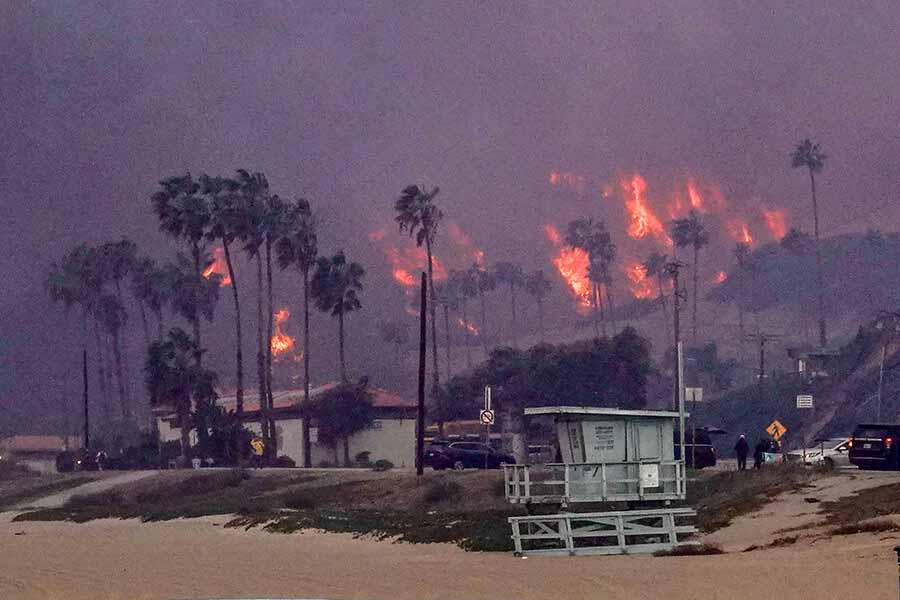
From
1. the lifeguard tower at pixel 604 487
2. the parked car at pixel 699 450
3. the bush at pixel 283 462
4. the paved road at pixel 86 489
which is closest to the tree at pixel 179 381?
the bush at pixel 283 462

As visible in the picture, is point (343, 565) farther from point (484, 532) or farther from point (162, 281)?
point (162, 281)

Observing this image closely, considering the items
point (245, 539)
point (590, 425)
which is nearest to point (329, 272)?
point (245, 539)

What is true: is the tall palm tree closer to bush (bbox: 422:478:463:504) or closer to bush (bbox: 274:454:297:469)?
bush (bbox: 274:454:297:469)

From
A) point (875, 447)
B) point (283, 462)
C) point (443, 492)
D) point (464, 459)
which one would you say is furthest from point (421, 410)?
point (283, 462)

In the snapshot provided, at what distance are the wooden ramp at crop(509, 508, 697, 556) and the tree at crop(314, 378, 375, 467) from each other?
61.5 m

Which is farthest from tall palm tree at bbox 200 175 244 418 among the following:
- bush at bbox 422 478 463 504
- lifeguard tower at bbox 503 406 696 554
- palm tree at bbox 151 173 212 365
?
lifeguard tower at bbox 503 406 696 554

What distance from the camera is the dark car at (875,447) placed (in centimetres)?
4803

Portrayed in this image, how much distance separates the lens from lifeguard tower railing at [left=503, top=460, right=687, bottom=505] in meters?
32.8

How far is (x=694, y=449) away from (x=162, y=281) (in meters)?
102

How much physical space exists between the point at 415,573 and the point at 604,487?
238 inches

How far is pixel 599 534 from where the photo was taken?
31344 mm

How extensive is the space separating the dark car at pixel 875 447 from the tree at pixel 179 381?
55.1 m

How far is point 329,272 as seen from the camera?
388 ft

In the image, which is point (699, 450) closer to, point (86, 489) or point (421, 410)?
point (421, 410)
